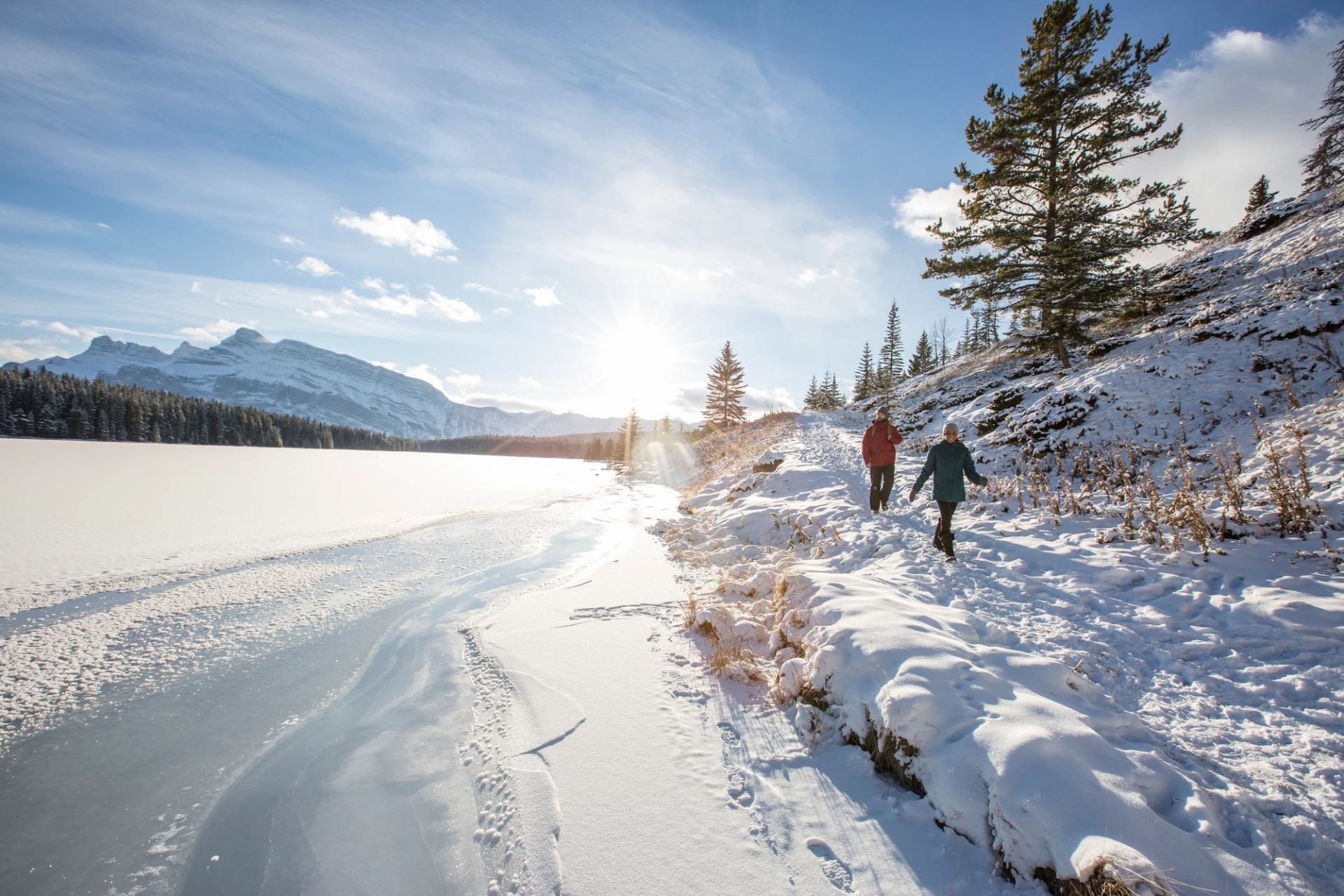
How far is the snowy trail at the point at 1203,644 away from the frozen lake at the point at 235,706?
500 centimetres

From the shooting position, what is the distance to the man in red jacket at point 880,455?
1005 cm

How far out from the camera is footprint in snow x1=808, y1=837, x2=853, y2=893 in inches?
108

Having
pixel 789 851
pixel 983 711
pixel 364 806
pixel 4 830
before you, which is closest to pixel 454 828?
pixel 364 806

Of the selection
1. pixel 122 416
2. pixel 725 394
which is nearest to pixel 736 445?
pixel 725 394

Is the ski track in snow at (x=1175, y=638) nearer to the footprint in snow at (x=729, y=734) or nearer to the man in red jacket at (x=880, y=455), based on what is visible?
the footprint in snow at (x=729, y=734)

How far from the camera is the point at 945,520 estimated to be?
7.49 meters

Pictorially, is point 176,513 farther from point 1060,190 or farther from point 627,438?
point 627,438

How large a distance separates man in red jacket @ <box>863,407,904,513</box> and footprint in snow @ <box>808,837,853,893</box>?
804 centimetres

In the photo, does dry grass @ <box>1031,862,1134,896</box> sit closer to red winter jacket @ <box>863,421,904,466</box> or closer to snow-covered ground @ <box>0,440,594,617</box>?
red winter jacket @ <box>863,421,904,466</box>

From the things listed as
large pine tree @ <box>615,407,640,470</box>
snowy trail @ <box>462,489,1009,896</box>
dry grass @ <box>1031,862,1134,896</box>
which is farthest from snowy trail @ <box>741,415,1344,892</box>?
large pine tree @ <box>615,407,640,470</box>

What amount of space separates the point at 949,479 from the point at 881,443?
2546mm

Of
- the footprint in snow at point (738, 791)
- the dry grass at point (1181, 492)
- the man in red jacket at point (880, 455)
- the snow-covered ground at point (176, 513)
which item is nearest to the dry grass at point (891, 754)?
the footprint in snow at point (738, 791)

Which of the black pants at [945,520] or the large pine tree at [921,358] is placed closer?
the black pants at [945,520]

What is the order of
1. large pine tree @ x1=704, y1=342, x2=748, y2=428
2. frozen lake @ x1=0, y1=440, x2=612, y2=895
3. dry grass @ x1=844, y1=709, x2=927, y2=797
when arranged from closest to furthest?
frozen lake @ x1=0, y1=440, x2=612, y2=895 < dry grass @ x1=844, y1=709, x2=927, y2=797 < large pine tree @ x1=704, y1=342, x2=748, y2=428
